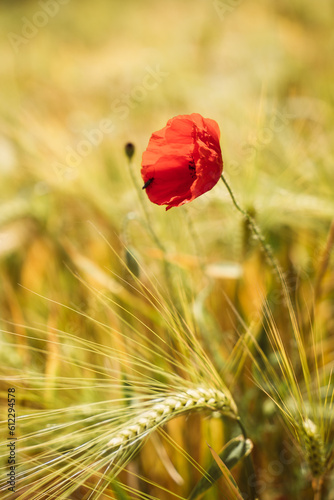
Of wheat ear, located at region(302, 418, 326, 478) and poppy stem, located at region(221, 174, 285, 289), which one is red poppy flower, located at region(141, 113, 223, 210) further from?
wheat ear, located at region(302, 418, 326, 478)

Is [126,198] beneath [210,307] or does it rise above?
above

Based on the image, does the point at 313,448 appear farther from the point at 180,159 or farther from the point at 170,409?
the point at 180,159

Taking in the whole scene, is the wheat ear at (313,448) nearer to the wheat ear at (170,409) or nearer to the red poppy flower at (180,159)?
the wheat ear at (170,409)

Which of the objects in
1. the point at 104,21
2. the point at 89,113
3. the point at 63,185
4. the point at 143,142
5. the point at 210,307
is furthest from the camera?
the point at 104,21

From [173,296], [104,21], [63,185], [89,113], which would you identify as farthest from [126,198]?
[104,21]

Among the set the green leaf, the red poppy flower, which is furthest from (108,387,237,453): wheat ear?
the red poppy flower

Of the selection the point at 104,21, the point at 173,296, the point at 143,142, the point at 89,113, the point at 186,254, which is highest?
the point at 104,21

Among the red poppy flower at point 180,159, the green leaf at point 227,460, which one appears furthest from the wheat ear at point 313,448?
the red poppy flower at point 180,159

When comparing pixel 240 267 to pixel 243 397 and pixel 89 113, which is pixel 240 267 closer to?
pixel 243 397
